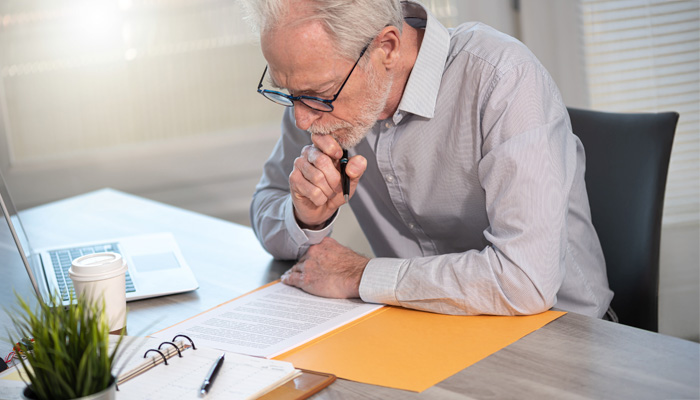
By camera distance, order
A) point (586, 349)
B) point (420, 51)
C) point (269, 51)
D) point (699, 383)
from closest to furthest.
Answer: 1. point (699, 383)
2. point (586, 349)
3. point (269, 51)
4. point (420, 51)

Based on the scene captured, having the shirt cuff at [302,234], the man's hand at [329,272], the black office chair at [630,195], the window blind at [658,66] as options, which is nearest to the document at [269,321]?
the man's hand at [329,272]

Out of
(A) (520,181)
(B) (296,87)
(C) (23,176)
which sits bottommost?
(C) (23,176)

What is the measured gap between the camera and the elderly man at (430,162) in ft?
4.16

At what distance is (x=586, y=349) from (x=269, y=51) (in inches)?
30.5

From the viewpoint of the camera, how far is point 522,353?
106 cm

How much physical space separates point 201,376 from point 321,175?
52 centimetres

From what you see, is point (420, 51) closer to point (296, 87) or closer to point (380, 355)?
point (296, 87)

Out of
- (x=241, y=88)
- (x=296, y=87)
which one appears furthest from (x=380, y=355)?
(x=241, y=88)

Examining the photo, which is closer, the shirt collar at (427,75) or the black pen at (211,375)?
the black pen at (211,375)

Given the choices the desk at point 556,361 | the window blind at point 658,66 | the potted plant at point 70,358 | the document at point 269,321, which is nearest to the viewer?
the potted plant at point 70,358

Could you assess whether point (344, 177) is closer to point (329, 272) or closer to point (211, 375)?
point (329, 272)

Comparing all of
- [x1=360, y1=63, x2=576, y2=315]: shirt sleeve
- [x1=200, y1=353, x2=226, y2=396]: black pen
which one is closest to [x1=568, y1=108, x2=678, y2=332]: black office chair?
[x1=360, y1=63, x2=576, y2=315]: shirt sleeve

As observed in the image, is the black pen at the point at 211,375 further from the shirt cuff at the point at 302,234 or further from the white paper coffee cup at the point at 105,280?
the shirt cuff at the point at 302,234

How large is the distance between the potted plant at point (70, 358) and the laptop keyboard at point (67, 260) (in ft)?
2.21
